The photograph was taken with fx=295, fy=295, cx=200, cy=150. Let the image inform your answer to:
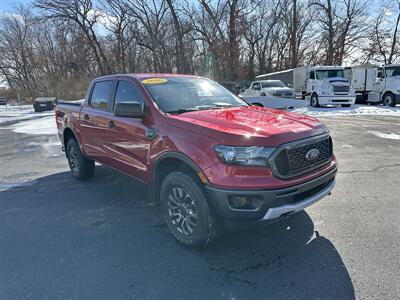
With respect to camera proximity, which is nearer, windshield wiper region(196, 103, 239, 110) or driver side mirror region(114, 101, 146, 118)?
driver side mirror region(114, 101, 146, 118)

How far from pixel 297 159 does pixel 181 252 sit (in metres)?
1.54

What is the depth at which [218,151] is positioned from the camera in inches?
106

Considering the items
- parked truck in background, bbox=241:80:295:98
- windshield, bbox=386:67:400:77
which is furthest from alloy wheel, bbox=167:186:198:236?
windshield, bbox=386:67:400:77

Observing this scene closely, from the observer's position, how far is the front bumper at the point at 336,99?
18548mm

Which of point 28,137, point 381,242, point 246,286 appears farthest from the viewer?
point 28,137

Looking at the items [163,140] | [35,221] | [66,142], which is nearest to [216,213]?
[163,140]

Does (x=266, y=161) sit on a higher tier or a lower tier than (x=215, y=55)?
lower

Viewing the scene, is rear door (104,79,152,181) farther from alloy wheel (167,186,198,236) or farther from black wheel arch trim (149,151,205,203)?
alloy wheel (167,186,198,236)

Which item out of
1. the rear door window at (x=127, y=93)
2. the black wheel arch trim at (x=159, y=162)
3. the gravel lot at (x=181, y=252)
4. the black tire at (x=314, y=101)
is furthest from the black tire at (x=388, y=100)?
the black wheel arch trim at (x=159, y=162)

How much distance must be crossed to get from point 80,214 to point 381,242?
377cm

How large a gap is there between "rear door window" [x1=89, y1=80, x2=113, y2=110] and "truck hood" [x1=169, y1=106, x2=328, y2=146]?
1675mm

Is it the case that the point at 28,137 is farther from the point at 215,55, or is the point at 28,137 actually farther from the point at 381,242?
the point at 215,55

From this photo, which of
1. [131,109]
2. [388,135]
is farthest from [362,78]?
[131,109]

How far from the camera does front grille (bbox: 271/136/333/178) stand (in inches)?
106
